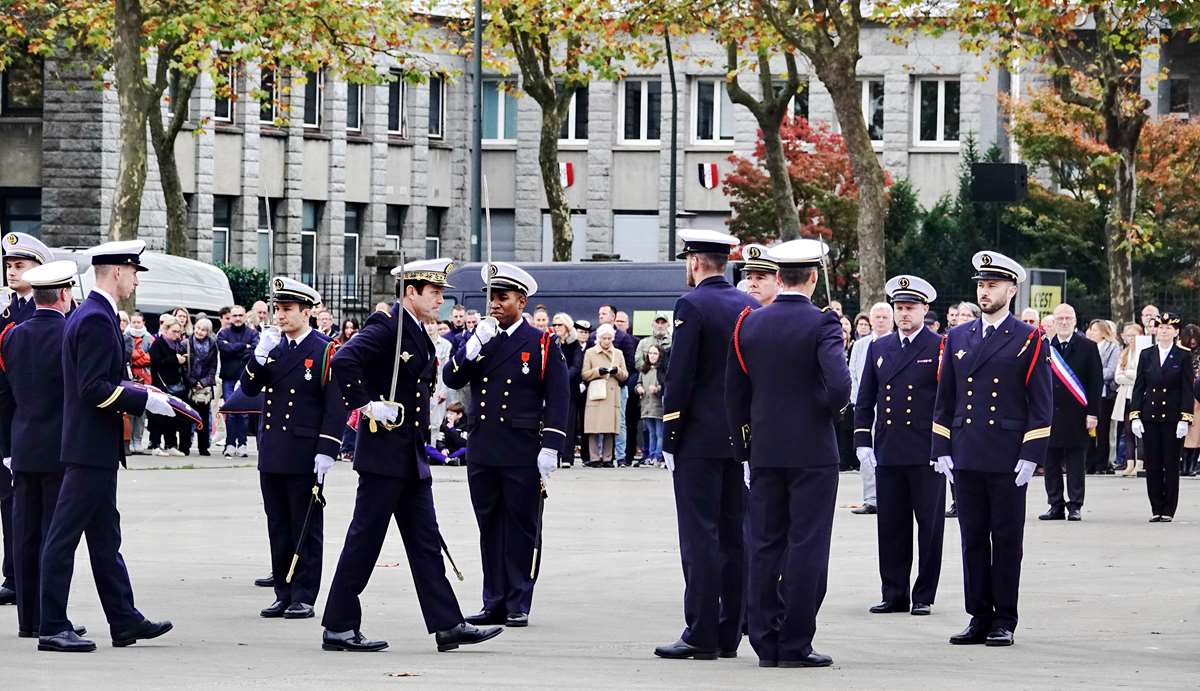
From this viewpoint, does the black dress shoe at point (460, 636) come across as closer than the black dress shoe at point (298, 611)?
Yes

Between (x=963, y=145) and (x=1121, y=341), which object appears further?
(x=963, y=145)

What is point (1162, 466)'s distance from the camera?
19969 mm

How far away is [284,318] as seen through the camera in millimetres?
12961

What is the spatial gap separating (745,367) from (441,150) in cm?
4409

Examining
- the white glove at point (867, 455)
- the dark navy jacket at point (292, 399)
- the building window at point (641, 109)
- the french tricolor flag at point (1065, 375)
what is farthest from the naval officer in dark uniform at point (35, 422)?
the building window at point (641, 109)

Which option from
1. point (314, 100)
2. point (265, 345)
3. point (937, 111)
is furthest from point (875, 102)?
point (265, 345)

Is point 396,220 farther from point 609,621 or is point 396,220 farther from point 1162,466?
point 609,621

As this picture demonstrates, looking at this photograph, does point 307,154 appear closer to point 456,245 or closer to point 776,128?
point 456,245

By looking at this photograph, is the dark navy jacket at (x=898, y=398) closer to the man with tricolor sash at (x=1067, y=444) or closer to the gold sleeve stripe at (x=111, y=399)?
the gold sleeve stripe at (x=111, y=399)

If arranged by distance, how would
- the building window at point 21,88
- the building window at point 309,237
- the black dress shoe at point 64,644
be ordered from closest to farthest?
the black dress shoe at point 64,644
the building window at point 21,88
the building window at point 309,237

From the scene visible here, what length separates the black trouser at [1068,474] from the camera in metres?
19.7

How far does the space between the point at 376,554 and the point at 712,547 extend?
1664 millimetres

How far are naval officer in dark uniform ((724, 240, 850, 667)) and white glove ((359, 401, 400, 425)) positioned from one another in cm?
166

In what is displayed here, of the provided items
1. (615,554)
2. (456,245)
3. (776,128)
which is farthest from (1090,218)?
(615,554)
